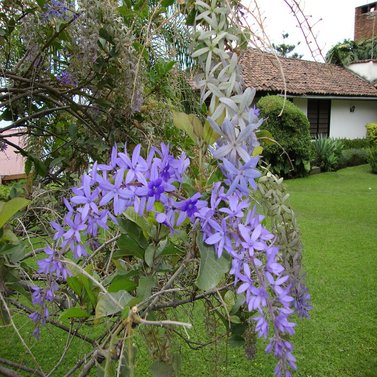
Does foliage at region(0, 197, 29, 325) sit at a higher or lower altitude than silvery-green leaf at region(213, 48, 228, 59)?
lower

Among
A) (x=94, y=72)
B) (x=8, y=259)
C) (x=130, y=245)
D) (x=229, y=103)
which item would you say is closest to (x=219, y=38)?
(x=229, y=103)

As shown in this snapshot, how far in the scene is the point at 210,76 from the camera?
0.65 meters

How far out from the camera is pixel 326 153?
12.4 m

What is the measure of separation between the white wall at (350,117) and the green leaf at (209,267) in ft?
51.7

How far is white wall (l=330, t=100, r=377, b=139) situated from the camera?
51.3ft

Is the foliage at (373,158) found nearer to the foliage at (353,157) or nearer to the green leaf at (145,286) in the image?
the foliage at (353,157)

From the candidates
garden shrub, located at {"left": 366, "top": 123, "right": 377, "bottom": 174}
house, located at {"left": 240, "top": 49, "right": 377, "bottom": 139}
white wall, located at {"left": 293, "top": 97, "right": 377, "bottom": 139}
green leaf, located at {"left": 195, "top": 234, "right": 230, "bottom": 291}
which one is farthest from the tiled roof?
green leaf, located at {"left": 195, "top": 234, "right": 230, "bottom": 291}

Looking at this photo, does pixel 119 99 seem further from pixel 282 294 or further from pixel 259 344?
pixel 259 344

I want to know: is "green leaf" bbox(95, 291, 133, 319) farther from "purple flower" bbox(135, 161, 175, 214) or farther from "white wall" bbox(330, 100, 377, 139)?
"white wall" bbox(330, 100, 377, 139)

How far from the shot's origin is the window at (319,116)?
14984 mm

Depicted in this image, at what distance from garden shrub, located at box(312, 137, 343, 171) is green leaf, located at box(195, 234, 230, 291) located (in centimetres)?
1230

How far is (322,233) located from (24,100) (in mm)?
5146

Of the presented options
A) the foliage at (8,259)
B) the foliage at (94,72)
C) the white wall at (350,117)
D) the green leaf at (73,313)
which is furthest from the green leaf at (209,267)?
the white wall at (350,117)

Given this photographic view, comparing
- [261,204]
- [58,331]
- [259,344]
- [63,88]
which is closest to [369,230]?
[259,344]
